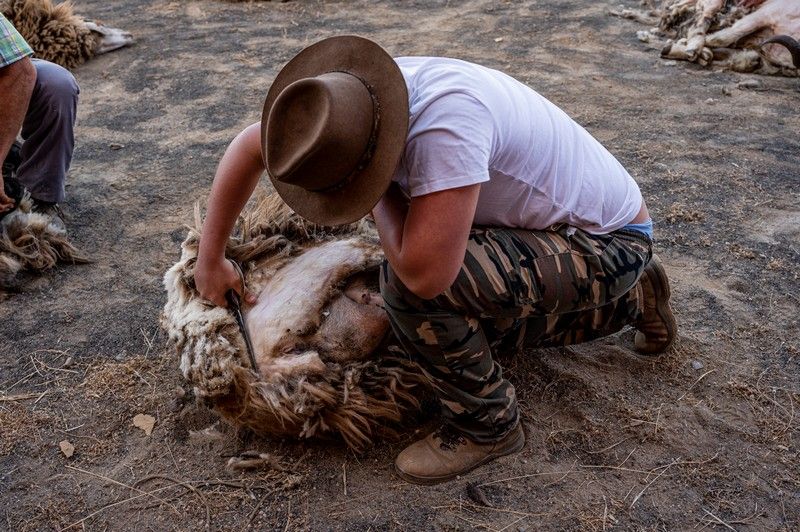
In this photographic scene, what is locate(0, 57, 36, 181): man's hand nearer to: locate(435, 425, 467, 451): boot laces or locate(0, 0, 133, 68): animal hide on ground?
locate(435, 425, 467, 451): boot laces

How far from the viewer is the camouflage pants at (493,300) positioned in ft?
6.79

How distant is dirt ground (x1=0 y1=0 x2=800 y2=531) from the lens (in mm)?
2090

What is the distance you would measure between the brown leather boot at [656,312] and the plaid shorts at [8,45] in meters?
2.77

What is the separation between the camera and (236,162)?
2.19 metres

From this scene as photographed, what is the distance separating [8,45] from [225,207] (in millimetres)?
1669

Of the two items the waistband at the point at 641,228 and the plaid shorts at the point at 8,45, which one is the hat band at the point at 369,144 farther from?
the plaid shorts at the point at 8,45

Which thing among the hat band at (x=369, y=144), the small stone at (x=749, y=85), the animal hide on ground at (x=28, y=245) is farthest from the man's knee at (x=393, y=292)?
the small stone at (x=749, y=85)

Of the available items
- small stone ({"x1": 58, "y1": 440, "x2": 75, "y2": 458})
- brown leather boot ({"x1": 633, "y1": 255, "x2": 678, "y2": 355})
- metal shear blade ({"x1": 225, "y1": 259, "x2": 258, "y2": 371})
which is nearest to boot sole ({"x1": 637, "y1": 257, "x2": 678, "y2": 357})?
brown leather boot ({"x1": 633, "y1": 255, "x2": 678, "y2": 355})

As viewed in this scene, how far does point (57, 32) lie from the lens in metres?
5.96

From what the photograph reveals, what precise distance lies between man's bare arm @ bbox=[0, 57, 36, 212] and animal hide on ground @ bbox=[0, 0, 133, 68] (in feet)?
9.34

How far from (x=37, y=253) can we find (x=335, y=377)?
5.92ft

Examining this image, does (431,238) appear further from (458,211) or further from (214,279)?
(214,279)

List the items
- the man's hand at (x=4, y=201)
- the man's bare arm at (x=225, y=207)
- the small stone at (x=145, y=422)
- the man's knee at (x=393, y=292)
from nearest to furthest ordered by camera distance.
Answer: the man's knee at (x=393, y=292) → the man's bare arm at (x=225, y=207) → the small stone at (x=145, y=422) → the man's hand at (x=4, y=201)

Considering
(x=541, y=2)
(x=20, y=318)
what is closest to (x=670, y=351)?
(x=20, y=318)
